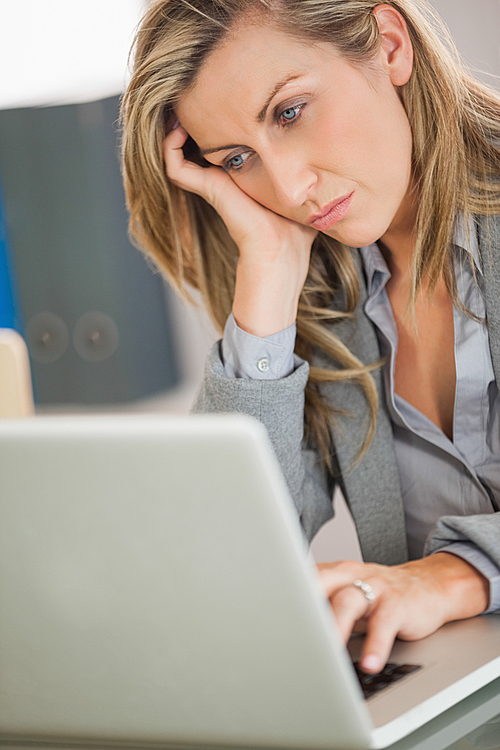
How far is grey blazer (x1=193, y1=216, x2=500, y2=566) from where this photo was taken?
98 cm

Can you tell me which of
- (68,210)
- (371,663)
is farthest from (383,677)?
(68,210)

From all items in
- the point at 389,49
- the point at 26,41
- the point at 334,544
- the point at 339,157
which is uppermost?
the point at 26,41

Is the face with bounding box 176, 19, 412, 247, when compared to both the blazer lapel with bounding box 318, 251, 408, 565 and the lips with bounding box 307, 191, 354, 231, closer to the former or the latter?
the lips with bounding box 307, 191, 354, 231

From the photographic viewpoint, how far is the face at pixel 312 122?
0.91 m

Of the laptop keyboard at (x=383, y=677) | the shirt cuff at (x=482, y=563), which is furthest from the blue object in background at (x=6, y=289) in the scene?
the laptop keyboard at (x=383, y=677)

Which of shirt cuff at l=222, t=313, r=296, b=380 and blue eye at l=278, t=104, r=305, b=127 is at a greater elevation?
blue eye at l=278, t=104, r=305, b=127

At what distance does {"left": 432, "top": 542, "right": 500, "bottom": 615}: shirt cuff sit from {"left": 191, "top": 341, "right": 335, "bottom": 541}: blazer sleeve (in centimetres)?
31

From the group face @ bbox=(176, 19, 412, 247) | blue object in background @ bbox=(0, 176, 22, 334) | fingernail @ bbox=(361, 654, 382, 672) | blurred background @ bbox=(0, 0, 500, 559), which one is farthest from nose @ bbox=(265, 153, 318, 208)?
blue object in background @ bbox=(0, 176, 22, 334)

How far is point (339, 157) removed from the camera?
93 centimetres

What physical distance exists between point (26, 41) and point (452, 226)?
2492mm

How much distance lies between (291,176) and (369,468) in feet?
1.40

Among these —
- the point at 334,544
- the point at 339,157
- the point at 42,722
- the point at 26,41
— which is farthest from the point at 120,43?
the point at 42,722

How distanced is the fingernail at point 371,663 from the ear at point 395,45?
28.0 inches

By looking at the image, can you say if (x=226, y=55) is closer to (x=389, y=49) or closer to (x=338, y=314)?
(x=389, y=49)
